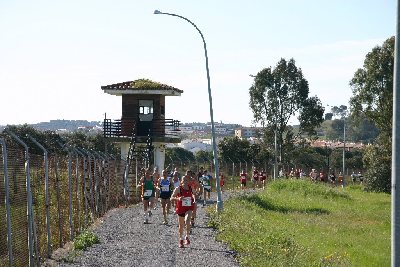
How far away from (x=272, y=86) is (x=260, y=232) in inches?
1864

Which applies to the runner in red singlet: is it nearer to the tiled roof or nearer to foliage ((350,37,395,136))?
the tiled roof

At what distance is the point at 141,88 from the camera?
42250 millimetres

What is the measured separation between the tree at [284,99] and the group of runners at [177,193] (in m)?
33.3

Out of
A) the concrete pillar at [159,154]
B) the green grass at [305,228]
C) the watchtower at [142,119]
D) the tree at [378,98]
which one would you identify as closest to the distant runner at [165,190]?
the green grass at [305,228]

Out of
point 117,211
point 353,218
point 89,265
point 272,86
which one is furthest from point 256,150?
point 89,265

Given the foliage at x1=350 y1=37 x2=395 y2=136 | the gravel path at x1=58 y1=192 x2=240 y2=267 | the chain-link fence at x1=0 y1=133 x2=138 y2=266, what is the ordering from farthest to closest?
the foliage at x1=350 y1=37 x2=395 y2=136 < the gravel path at x1=58 y1=192 x2=240 y2=267 < the chain-link fence at x1=0 y1=133 x2=138 y2=266

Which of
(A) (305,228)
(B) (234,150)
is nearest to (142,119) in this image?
(A) (305,228)

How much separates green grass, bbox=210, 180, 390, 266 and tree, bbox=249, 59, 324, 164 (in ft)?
71.7

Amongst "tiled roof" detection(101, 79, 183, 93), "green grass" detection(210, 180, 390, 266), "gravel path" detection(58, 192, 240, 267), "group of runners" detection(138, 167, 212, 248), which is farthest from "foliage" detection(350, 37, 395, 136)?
"gravel path" detection(58, 192, 240, 267)

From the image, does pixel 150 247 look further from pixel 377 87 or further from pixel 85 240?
pixel 377 87

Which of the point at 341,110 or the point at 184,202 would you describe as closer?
the point at 184,202

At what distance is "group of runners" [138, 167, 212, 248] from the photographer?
1862cm

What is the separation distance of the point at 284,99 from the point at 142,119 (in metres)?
27.1

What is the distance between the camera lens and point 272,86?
66500mm
